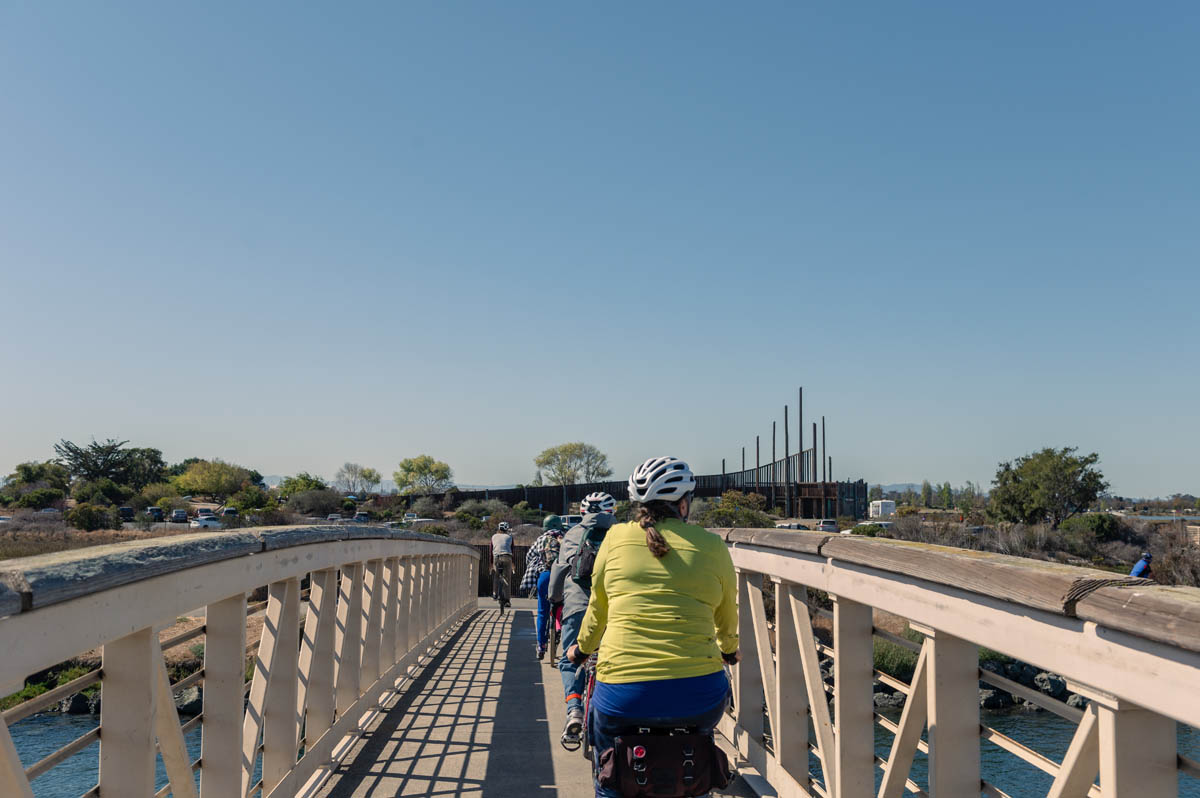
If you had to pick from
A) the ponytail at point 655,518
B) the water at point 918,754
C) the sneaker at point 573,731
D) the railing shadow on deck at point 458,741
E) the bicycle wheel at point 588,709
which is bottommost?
the water at point 918,754

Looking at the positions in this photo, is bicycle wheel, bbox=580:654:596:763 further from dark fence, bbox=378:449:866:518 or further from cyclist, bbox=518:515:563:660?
dark fence, bbox=378:449:866:518

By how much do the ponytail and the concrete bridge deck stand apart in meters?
2.29

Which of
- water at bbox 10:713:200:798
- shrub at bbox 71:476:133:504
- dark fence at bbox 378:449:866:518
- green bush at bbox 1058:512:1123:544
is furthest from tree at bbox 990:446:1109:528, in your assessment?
shrub at bbox 71:476:133:504

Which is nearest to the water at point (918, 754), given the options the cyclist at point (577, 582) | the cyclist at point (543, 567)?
the cyclist at point (577, 582)

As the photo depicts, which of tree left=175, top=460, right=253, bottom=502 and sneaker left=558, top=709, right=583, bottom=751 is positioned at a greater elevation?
tree left=175, top=460, right=253, bottom=502

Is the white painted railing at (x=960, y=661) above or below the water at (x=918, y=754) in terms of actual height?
above

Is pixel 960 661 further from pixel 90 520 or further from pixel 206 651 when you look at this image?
pixel 90 520

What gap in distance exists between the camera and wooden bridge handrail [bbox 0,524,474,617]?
1.96m

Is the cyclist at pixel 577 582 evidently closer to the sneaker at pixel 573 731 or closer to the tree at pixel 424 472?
the sneaker at pixel 573 731

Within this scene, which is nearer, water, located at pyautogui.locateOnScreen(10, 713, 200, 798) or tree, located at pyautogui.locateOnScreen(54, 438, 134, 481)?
water, located at pyautogui.locateOnScreen(10, 713, 200, 798)

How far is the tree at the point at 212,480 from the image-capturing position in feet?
207

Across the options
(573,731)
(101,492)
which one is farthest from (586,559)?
(101,492)

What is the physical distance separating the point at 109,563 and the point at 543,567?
746 centimetres

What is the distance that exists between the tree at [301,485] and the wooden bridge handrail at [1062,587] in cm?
5924
